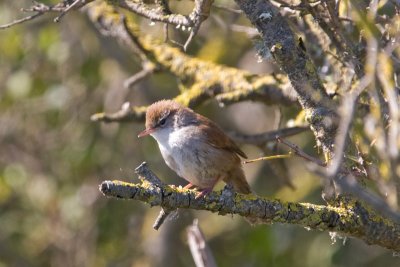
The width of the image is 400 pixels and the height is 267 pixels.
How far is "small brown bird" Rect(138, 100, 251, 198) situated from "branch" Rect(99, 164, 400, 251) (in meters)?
1.58

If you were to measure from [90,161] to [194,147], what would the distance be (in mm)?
2718

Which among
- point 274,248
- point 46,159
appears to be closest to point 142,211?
point 46,159

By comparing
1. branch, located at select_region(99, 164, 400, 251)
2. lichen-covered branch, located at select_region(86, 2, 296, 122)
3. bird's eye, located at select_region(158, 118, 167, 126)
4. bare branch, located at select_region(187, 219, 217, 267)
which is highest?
branch, located at select_region(99, 164, 400, 251)

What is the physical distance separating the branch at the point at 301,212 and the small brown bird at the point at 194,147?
158cm

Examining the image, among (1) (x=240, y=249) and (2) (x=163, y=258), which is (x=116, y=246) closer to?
(2) (x=163, y=258)

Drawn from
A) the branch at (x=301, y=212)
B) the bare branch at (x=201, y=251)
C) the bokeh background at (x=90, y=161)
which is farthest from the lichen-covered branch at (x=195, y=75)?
the bokeh background at (x=90, y=161)

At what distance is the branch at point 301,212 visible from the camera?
3289 mm

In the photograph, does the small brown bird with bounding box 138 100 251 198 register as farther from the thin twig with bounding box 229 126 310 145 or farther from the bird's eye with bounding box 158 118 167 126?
the thin twig with bounding box 229 126 310 145

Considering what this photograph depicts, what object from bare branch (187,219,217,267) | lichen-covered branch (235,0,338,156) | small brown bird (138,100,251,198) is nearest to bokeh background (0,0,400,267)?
small brown bird (138,100,251,198)

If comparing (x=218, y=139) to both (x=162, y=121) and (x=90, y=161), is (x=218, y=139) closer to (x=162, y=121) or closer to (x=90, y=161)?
(x=162, y=121)

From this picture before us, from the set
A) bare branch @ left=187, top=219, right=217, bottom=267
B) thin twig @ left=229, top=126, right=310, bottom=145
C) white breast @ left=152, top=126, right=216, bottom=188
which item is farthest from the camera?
white breast @ left=152, top=126, right=216, bottom=188

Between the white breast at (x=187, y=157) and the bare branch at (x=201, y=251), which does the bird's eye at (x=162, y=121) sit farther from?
the bare branch at (x=201, y=251)

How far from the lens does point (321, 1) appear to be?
3.49 m

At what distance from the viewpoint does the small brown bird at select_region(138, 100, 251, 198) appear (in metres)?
5.06
